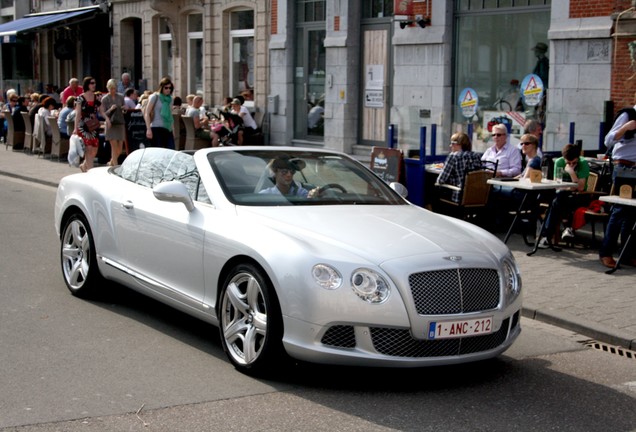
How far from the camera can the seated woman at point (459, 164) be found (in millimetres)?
11805

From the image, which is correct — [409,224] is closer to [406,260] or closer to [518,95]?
[406,260]

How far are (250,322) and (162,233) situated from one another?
4.31 ft

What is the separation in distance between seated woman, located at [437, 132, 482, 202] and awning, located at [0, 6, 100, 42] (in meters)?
21.5

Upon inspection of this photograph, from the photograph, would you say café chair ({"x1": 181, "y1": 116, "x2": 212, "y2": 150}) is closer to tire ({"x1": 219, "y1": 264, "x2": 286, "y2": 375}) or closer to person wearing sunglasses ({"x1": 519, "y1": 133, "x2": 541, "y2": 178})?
person wearing sunglasses ({"x1": 519, "y1": 133, "x2": 541, "y2": 178})

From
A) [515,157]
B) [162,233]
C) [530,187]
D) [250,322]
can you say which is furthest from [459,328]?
[515,157]

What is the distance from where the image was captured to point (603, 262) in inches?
402

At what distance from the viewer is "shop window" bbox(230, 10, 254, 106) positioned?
79.5 ft

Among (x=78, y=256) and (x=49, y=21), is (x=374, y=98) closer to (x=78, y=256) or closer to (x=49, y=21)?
(x=78, y=256)

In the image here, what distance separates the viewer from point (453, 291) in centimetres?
593

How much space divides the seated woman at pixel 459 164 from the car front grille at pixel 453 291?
5.70m

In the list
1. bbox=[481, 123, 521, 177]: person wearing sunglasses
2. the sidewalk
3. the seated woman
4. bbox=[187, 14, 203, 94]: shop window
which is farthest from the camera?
bbox=[187, 14, 203, 94]: shop window

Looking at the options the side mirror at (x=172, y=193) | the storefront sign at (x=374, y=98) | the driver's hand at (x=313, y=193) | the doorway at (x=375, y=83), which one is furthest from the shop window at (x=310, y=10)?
the side mirror at (x=172, y=193)

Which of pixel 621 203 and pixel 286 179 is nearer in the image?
pixel 286 179

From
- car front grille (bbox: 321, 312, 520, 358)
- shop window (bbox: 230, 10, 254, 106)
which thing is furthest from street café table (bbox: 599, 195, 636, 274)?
shop window (bbox: 230, 10, 254, 106)
